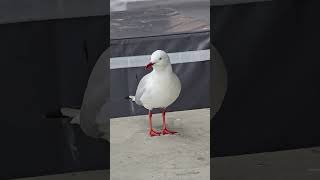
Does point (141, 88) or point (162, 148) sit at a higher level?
point (141, 88)

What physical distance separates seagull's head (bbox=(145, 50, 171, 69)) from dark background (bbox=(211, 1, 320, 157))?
18cm

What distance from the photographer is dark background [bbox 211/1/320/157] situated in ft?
9.88

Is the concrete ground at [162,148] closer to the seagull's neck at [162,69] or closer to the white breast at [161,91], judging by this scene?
the white breast at [161,91]

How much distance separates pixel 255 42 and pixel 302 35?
0.18 m

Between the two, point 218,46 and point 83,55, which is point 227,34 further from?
point 83,55

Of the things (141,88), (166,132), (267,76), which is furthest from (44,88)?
(267,76)

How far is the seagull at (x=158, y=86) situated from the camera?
2951mm

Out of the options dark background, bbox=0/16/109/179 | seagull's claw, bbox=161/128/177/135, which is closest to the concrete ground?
seagull's claw, bbox=161/128/177/135

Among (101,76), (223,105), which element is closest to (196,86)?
(223,105)

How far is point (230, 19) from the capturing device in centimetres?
299

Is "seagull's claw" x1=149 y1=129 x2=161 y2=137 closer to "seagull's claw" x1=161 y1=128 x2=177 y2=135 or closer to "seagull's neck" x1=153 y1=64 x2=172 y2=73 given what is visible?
"seagull's claw" x1=161 y1=128 x2=177 y2=135

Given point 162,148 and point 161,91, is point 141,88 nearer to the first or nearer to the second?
point 161,91

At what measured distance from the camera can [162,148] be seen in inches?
120

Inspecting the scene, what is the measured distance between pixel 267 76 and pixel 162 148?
47 cm
